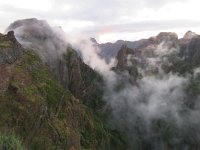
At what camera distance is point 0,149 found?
139 m

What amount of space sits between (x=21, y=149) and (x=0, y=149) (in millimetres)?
6381

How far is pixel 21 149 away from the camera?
142 metres

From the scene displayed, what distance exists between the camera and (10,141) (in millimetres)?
141000

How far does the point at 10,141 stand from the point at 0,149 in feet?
13.0

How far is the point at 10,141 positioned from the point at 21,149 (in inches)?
159
